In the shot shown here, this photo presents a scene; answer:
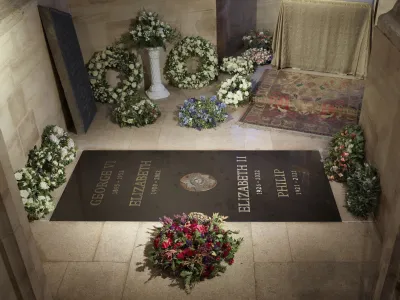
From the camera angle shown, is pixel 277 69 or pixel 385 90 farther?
pixel 277 69

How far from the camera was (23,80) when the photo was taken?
5766mm

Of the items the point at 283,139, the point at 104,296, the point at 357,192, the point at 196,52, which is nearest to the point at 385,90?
the point at 357,192

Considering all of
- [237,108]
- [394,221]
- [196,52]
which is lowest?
[237,108]

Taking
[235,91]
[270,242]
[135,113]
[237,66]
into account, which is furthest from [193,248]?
[237,66]

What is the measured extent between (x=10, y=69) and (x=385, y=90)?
13.9 ft

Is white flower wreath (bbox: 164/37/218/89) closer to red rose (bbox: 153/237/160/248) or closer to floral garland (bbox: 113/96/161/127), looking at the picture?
floral garland (bbox: 113/96/161/127)

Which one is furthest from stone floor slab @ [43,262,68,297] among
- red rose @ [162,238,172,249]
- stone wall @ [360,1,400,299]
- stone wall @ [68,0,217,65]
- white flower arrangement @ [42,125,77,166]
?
stone wall @ [68,0,217,65]

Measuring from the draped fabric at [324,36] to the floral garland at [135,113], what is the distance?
2.92 meters

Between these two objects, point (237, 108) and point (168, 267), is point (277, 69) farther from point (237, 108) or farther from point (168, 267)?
point (168, 267)

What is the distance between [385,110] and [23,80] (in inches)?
169

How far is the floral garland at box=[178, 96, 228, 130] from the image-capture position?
23.4 feet

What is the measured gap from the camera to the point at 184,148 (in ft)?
21.8

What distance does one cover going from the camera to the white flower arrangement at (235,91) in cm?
764

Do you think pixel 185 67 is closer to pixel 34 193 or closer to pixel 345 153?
pixel 345 153
